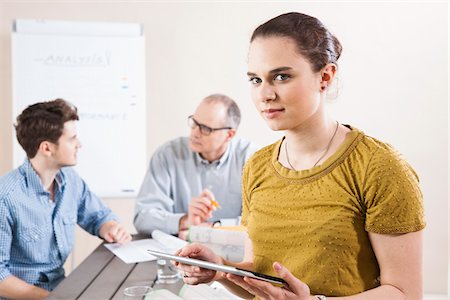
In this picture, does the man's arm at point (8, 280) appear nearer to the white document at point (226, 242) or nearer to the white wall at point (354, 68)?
the white document at point (226, 242)

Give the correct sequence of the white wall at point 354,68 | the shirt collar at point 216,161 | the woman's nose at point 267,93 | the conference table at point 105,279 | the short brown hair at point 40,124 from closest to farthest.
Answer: the woman's nose at point 267,93 < the conference table at point 105,279 < the short brown hair at point 40,124 < the shirt collar at point 216,161 < the white wall at point 354,68

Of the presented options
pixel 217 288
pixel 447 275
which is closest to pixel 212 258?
pixel 217 288

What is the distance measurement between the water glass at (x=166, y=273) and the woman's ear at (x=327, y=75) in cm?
94

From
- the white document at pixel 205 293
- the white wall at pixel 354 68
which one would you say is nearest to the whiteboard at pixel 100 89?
the white wall at pixel 354 68

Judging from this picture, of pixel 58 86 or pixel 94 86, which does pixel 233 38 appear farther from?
pixel 58 86

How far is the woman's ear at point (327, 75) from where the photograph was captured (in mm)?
1044

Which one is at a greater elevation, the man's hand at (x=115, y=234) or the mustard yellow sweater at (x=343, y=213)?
the mustard yellow sweater at (x=343, y=213)

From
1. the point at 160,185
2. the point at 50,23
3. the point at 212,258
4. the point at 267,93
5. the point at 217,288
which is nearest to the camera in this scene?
the point at 267,93

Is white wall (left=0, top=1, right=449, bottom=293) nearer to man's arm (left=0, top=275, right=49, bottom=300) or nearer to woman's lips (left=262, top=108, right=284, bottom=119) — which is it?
→ man's arm (left=0, top=275, right=49, bottom=300)

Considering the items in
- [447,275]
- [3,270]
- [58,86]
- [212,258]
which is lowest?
[447,275]

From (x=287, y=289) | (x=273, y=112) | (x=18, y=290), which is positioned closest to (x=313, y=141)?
(x=273, y=112)

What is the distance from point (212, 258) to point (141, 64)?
3052 mm

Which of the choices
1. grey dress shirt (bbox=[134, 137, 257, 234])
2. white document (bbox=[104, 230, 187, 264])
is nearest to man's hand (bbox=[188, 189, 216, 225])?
white document (bbox=[104, 230, 187, 264])

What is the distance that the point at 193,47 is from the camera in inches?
162
